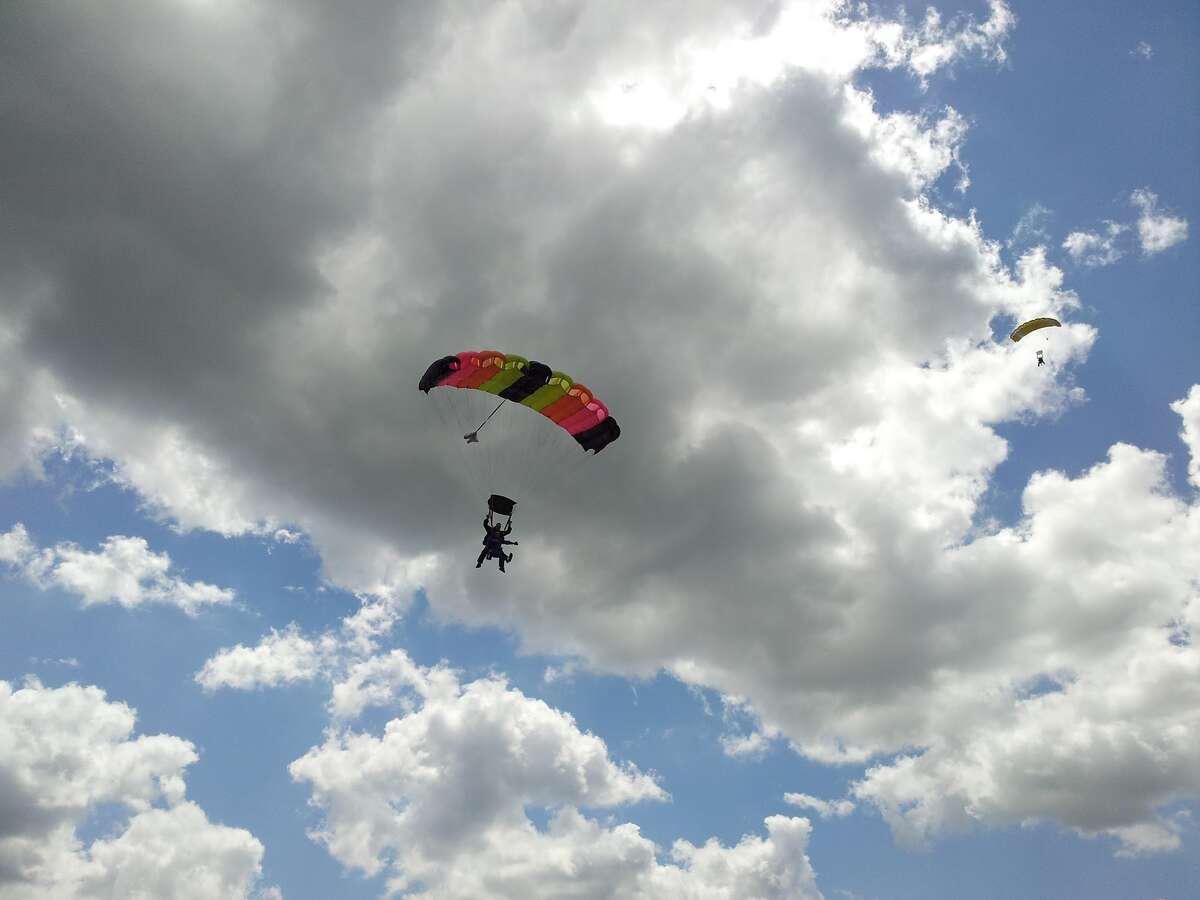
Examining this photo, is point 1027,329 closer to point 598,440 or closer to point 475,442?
point 598,440

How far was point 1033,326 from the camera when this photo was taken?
5662 cm

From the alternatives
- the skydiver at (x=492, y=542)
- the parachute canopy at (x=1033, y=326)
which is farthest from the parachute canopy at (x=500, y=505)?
the parachute canopy at (x=1033, y=326)

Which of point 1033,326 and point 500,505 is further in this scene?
point 1033,326

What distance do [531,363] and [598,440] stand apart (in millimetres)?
6807

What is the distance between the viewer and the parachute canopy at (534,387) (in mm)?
43219

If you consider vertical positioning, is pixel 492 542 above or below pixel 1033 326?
below

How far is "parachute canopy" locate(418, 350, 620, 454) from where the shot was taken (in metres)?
43.2

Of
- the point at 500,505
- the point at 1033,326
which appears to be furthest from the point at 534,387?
the point at 1033,326

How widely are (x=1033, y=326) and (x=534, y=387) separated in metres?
35.3

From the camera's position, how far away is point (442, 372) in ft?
141

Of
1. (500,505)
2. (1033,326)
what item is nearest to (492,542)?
(500,505)

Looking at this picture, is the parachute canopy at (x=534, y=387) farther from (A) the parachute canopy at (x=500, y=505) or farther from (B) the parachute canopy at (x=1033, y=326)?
(B) the parachute canopy at (x=1033, y=326)

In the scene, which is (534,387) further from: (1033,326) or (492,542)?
(1033,326)

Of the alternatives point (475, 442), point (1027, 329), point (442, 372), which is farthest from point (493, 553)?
point (1027, 329)
